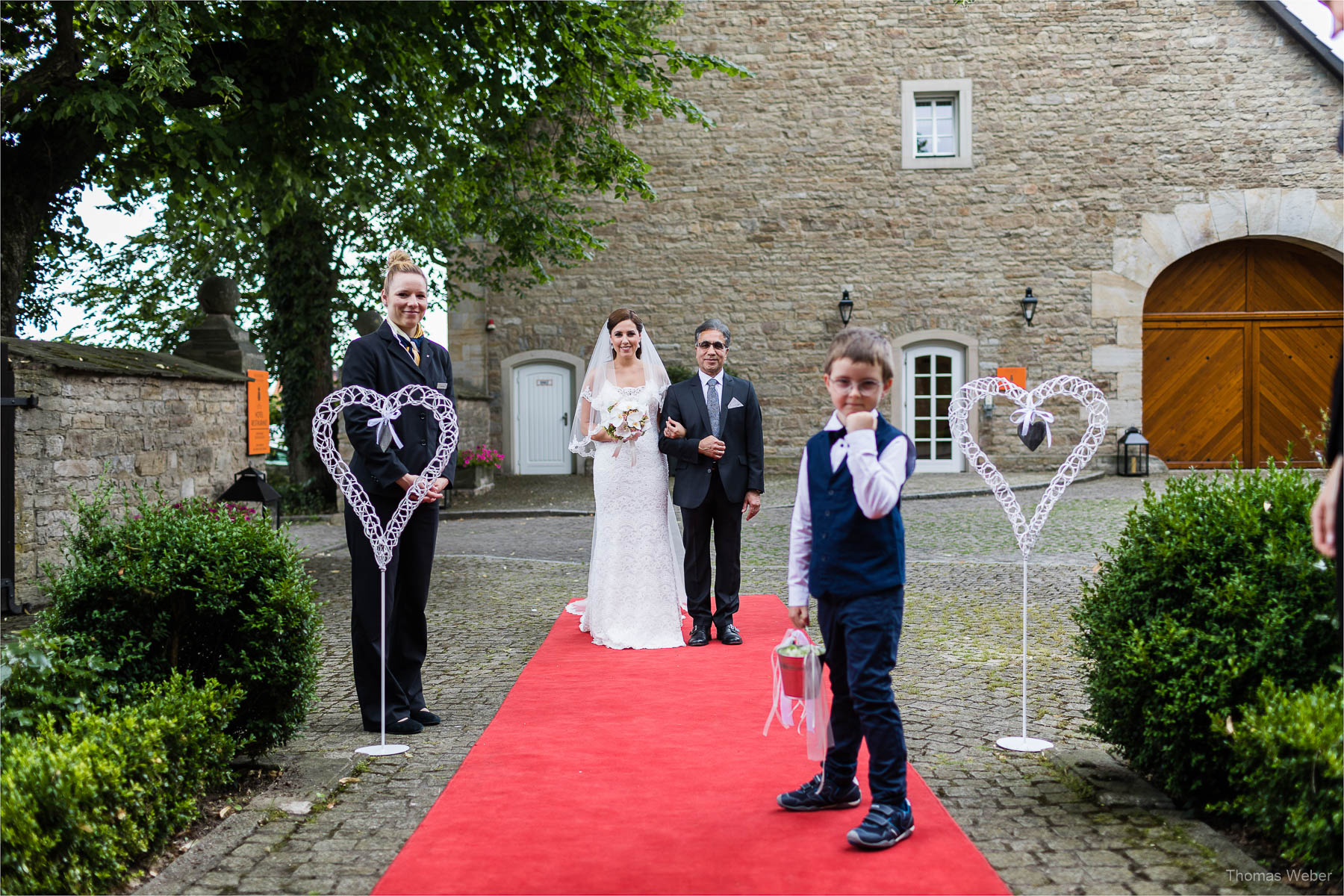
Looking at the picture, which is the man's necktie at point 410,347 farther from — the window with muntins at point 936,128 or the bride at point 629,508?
the window with muntins at point 936,128

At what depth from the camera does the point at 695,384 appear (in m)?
6.51

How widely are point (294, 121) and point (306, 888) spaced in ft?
24.6

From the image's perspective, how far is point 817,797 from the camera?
3.56 m

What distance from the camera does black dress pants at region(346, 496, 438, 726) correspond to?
4633 mm

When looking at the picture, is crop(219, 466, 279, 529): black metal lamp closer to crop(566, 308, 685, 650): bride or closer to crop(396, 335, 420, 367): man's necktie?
crop(566, 308, 685, 650): bride

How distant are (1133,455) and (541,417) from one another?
32.8 ft

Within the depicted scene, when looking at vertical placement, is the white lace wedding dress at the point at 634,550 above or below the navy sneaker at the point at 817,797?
above

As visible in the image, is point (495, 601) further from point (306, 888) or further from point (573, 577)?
point (306, 888)

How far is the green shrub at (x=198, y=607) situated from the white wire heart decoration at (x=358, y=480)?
411 mm

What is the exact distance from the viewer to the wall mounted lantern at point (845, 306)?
18859 millimetres

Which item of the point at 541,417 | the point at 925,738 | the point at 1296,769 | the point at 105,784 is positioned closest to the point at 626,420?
the point at 925,738

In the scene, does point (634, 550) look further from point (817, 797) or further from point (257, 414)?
point (257, 414)

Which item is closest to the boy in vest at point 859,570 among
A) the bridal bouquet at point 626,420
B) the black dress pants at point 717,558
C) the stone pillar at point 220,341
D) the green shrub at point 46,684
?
the green shrub at point 46,684

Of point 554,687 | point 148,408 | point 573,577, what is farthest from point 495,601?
point 148,408
